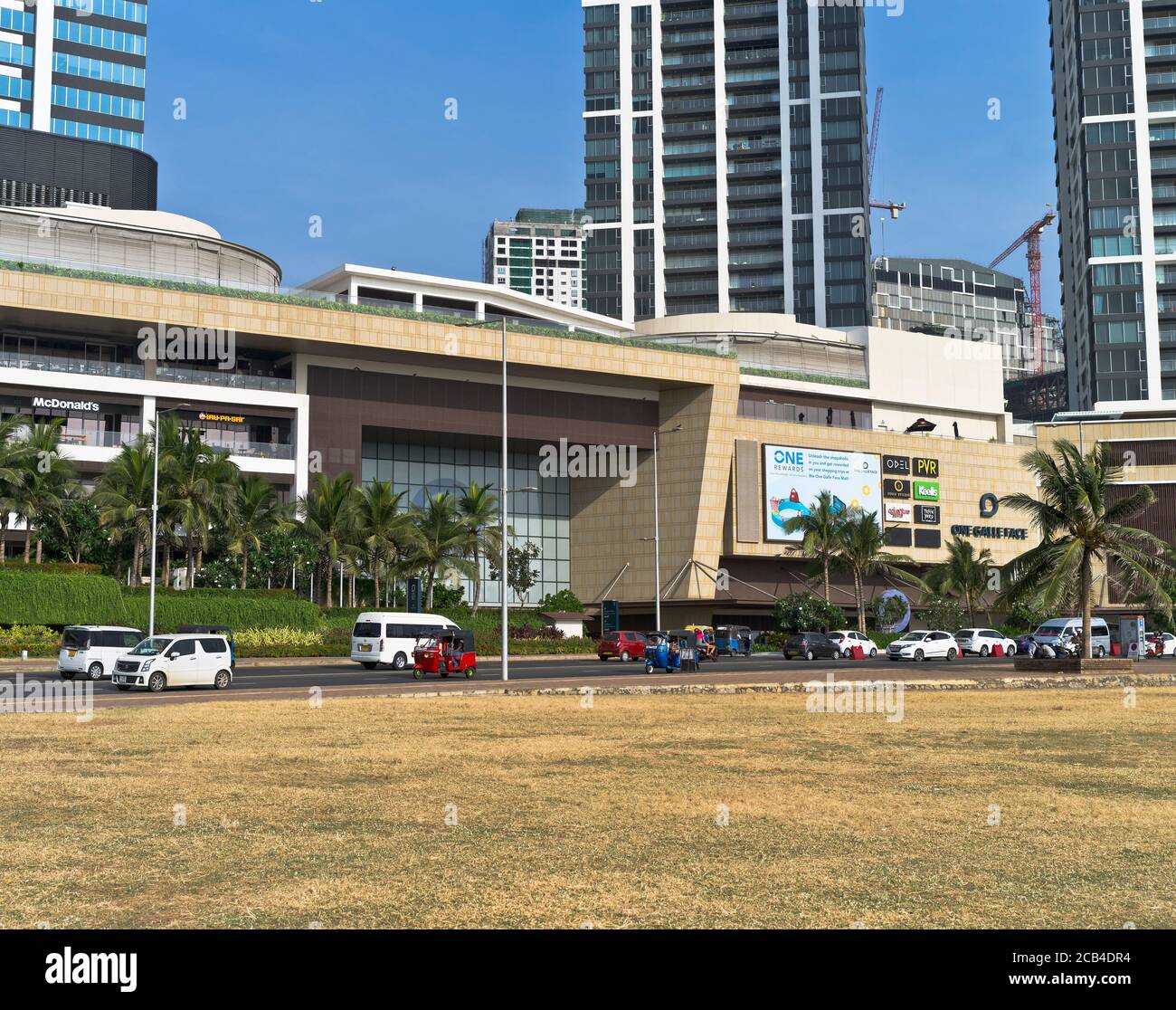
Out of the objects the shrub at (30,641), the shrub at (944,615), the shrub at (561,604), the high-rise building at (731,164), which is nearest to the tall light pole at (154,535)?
the shrub at (30,641)

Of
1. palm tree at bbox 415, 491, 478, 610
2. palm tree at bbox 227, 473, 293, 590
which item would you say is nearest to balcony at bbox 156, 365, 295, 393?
palm tree at bbox 227, 473, 293, 590

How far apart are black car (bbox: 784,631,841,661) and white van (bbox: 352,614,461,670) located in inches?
825

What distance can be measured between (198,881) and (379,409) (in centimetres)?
7612

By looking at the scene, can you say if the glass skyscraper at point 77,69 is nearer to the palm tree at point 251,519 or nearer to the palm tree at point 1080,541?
the palm tree at point 251,519

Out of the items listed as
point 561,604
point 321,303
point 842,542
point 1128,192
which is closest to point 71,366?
point 321,303

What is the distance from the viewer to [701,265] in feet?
504

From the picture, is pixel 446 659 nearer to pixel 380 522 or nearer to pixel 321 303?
pixel 380 522

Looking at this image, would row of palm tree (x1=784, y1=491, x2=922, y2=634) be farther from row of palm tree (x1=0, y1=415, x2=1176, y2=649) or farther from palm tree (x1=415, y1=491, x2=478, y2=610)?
palm tree (x1=415, y1=491, x2=478, y2=610)

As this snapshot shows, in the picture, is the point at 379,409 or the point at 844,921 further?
the point at 379,409

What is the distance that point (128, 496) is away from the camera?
60719mm

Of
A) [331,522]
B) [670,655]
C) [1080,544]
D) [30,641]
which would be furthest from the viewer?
[331,522]

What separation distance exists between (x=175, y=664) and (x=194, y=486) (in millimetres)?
26190
